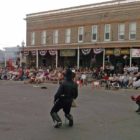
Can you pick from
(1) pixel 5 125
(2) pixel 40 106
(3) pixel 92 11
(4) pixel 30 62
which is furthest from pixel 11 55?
(1) pixel 5 125

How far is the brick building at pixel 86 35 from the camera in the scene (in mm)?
44875

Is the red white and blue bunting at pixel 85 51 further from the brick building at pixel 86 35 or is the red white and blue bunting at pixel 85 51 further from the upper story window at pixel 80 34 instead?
the upper story window at pixel 80 34

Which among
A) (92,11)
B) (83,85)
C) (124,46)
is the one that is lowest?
(83,85)

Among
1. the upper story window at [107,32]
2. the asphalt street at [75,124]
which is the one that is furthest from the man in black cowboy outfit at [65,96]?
the upper story window at [107,32]

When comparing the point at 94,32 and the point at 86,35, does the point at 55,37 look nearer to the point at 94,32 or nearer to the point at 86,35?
the point at 86,35

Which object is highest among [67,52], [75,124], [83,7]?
[83,7]

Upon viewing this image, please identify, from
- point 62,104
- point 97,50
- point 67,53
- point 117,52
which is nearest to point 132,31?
point 117,52

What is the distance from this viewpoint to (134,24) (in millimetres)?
44406

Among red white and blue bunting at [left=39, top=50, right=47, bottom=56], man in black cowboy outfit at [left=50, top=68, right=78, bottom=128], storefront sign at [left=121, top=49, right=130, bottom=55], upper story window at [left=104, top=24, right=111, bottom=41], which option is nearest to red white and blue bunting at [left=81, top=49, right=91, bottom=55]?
upper story window at [left=104, top=24, right=111, bottom=41]

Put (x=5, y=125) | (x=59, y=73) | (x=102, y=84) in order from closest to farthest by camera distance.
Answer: (x=5, y=125), (x=102, y=84), (x=59, y=73)

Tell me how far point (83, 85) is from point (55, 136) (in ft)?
89.9

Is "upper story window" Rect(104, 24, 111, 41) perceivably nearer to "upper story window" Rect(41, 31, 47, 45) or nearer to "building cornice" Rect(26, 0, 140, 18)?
"building cornice" Rect(26, 0, 140, 18)

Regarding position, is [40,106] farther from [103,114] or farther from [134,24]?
[134,24]

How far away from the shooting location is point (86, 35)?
164 feet
